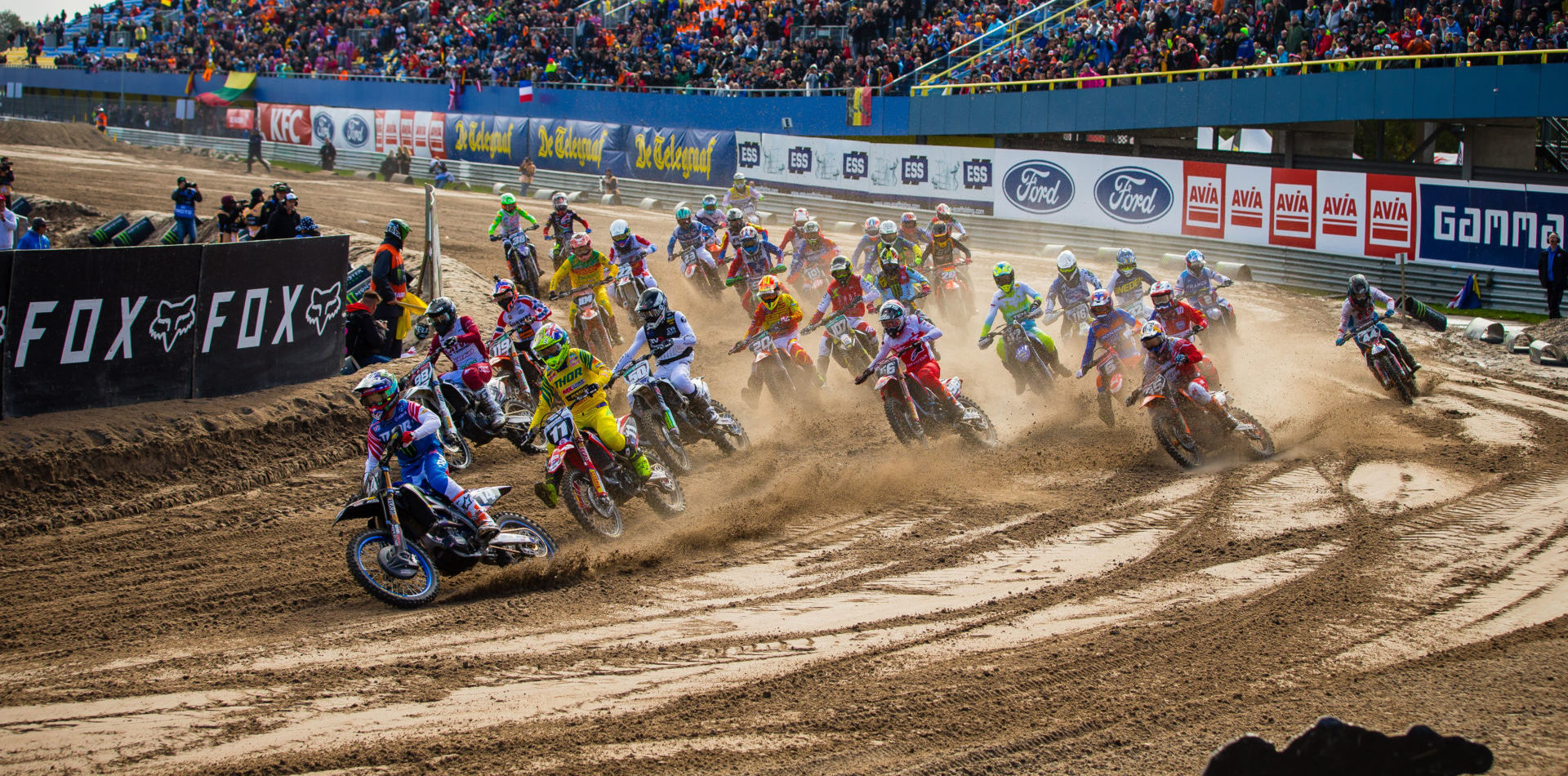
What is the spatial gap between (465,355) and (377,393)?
4503mm

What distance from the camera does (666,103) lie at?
139 feet

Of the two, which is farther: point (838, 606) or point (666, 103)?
point (666, 103)

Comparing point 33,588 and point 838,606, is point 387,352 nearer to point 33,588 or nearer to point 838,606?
point 33,588

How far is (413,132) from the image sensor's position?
152 ft

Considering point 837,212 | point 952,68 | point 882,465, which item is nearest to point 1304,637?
point 882,465

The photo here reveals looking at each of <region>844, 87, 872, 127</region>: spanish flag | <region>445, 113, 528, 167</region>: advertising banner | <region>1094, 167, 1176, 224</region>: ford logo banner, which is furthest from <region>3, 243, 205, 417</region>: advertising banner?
<region>445, 113, 528, 167</region>: advertising banner

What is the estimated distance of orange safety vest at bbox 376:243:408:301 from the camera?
53.1 feet

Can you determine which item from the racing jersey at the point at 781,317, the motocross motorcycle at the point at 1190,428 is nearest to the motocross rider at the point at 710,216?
the racing jersey at the point at 781,317

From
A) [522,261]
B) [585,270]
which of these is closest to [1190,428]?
[585,270]

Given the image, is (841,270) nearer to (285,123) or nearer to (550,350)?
(550,350)

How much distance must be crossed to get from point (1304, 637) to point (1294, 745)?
13.6ft

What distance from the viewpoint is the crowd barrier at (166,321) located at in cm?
1190

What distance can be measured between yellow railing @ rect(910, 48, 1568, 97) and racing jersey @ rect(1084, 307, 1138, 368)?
13.4 metres

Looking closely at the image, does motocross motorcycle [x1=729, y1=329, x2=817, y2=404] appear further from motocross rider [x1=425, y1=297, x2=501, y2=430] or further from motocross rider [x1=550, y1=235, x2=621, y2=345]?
motocross rider [x1=550, y1=235, x2=621, y2=345]
